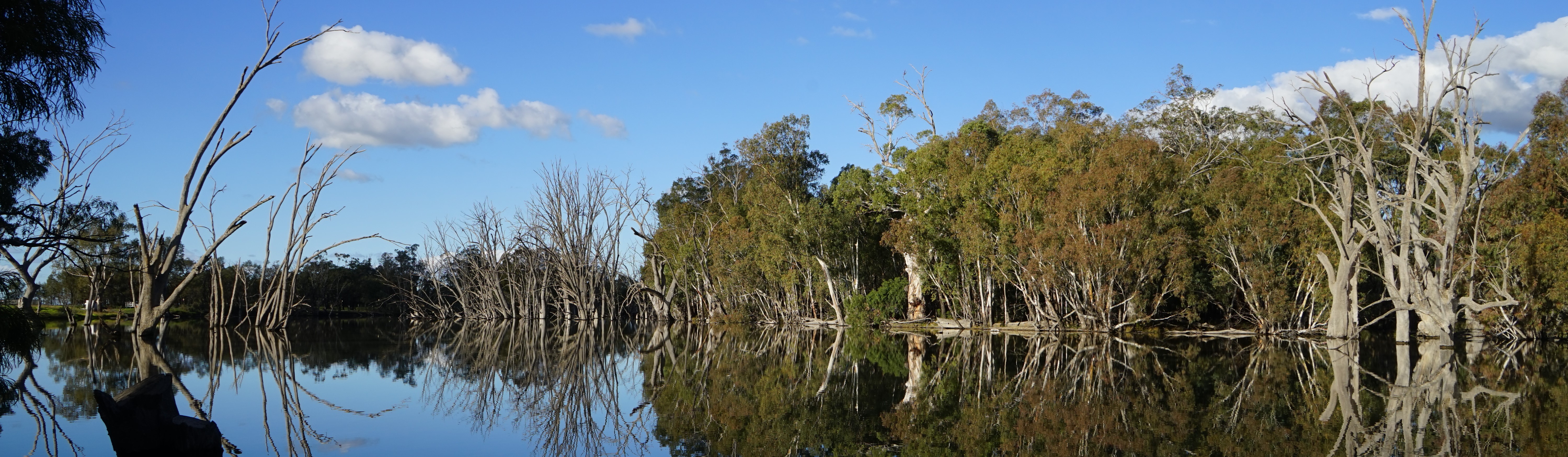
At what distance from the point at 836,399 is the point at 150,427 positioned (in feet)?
23.6

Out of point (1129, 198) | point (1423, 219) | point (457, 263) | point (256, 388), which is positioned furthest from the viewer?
point (457, 263)

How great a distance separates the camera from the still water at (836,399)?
8688mm

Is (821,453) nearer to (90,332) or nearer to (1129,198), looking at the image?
(1129,198)

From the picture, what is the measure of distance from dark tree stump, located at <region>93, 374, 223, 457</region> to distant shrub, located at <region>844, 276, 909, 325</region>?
26.1 meters

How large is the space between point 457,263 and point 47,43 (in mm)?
39132

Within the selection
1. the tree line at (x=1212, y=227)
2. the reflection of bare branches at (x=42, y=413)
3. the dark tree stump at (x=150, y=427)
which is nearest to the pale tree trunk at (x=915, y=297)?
the tree line at (x=1212, y=227)

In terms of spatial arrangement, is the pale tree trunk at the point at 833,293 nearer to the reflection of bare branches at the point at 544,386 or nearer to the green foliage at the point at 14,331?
the reflection of bare branches at the point at 544,386

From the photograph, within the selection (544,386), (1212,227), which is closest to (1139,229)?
(1212,227)

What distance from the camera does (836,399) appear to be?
12.1 metres

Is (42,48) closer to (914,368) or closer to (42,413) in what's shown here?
(42,413)

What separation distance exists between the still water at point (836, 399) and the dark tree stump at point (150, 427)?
52 centimetres

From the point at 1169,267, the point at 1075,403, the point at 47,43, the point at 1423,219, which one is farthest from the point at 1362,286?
the point at 47,43

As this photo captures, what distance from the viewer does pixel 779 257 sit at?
32.9m

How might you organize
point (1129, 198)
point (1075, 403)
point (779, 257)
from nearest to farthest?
point (1075, 403) < point (1129, 198) < point (779, 257)
